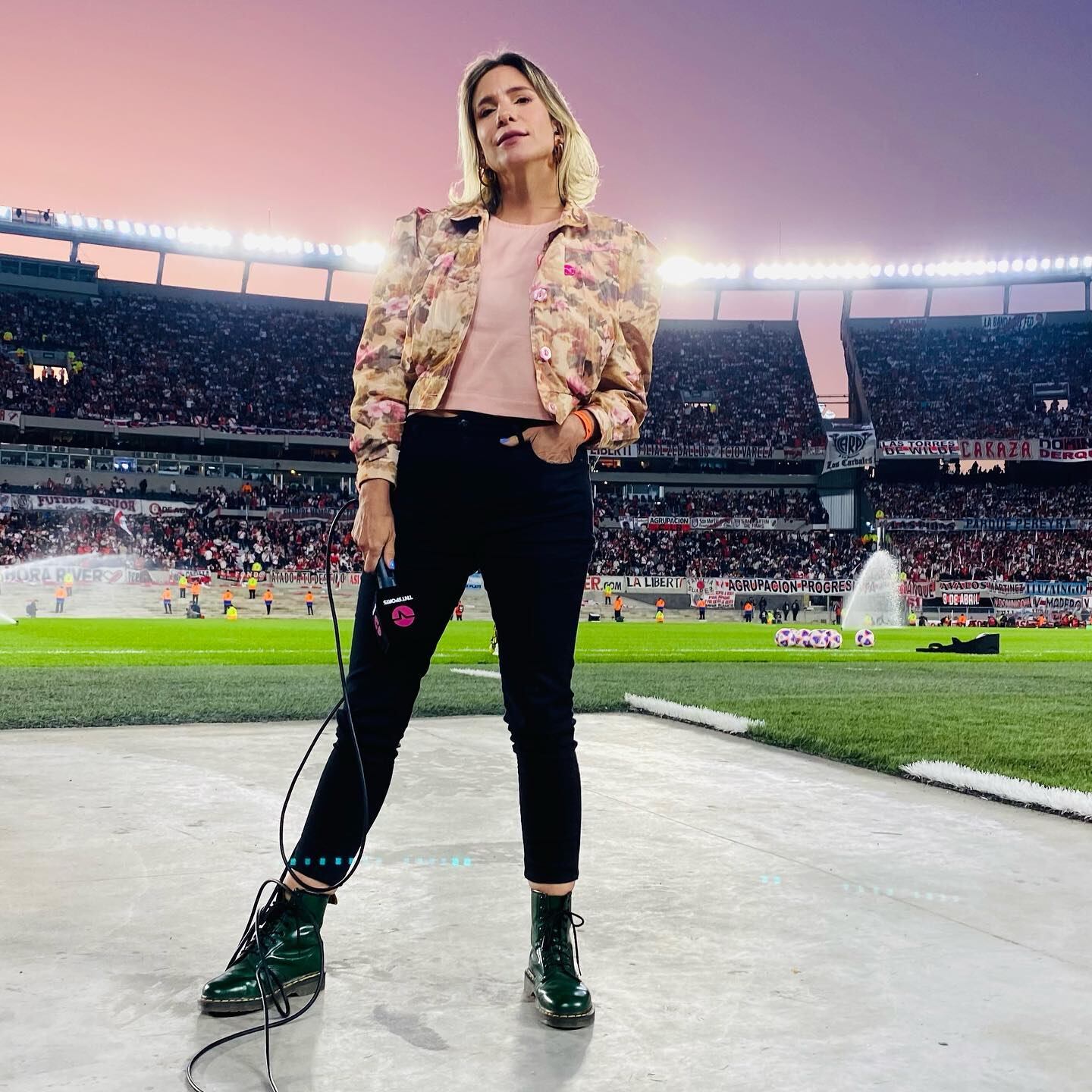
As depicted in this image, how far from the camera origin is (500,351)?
246 cm

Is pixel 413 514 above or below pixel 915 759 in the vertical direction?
above

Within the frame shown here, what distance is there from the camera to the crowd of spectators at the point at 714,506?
52.1m

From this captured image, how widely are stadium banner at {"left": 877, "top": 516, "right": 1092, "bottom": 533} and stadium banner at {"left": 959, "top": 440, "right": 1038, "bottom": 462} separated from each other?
291cm

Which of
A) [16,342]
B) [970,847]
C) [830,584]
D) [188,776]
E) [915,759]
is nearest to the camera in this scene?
[970,847]

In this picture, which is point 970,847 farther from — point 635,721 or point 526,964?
point 635,721

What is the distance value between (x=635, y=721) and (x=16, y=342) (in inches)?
1919

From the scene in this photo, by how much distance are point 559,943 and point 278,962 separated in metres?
0.58

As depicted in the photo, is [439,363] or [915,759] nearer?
[439,363]

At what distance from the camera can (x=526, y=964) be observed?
7.78 ft

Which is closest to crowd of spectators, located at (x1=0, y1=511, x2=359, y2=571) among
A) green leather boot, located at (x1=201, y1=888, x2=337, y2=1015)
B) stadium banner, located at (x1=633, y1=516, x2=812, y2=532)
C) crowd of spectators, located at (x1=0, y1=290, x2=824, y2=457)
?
crowd of spectators, located at (x1=0, y1=290, x2=824, y2=457)

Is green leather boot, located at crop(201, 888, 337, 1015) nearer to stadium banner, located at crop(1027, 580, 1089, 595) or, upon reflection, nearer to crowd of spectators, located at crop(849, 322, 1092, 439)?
stadium banner, located at crop(1027, 580, 1089, 595)

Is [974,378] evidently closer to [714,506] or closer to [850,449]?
[850,449]

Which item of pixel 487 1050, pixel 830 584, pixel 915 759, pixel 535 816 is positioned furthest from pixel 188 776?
pixel 830 584

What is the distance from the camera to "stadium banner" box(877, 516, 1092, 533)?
4816 centimetres
